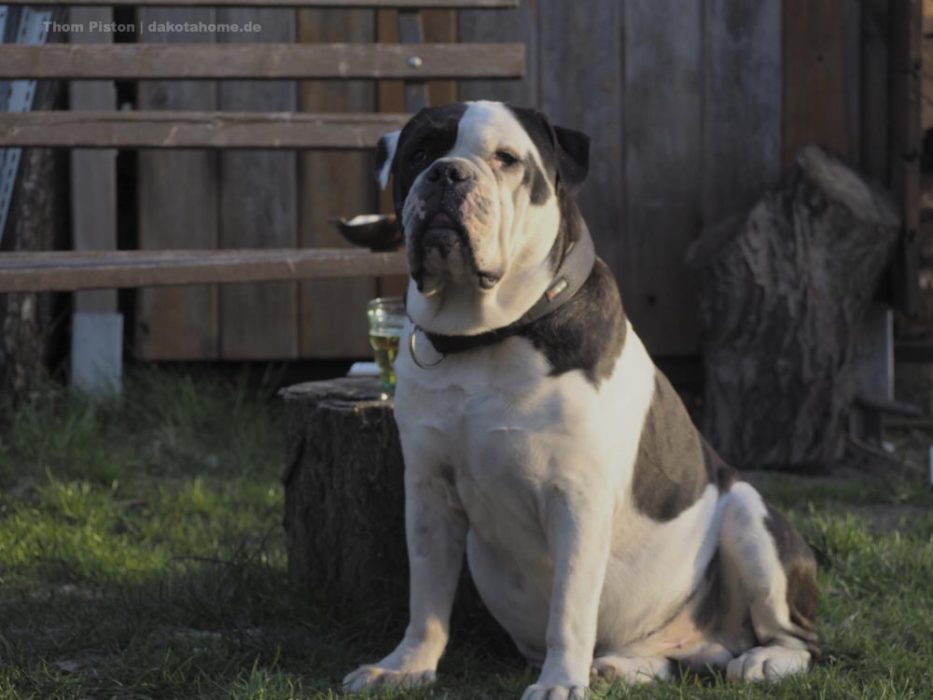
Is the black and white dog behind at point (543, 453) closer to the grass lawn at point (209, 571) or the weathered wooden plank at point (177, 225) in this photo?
the grass lawn at point (209, 571)

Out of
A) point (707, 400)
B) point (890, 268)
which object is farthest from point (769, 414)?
point (890, 268)

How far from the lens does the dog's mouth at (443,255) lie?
9.73 ft

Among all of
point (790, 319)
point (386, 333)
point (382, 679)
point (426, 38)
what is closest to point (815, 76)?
point (790, 319)

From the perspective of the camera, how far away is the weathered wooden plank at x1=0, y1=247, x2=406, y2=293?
14.1 ft

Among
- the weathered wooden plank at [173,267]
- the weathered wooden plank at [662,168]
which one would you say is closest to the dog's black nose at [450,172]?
the weathered wooden plank at [173,267]

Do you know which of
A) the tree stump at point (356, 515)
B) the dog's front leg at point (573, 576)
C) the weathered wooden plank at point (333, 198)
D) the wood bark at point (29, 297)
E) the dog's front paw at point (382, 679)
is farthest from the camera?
the weathered wooden plank at point (333, 198)

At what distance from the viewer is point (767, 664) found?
131 inches

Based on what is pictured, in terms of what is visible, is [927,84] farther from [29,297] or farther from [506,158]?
[506,158]

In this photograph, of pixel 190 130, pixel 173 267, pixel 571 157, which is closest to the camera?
pixel 571 157

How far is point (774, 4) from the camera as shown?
6.25 metres

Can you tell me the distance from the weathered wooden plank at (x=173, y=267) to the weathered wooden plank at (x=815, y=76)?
2.28 meters

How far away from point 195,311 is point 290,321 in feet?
1.25

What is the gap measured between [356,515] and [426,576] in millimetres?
542

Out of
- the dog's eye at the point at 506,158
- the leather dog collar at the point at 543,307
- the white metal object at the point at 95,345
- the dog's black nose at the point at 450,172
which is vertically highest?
the dog's eye at the point at 506,158
